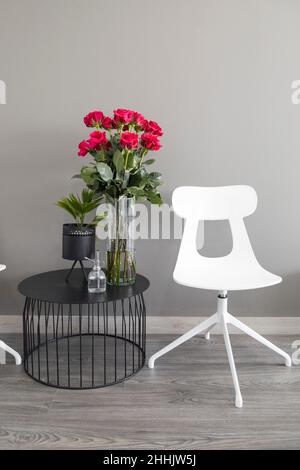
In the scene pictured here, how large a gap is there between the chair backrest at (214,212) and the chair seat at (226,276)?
0.04 metres

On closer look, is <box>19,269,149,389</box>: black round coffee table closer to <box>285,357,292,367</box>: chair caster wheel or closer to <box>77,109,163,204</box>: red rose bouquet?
<box>77,109,163,204</box>: red rose bouquet

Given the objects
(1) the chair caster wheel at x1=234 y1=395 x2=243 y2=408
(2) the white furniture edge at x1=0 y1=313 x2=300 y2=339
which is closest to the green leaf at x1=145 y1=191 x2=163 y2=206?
(2) the white furniture edge at x1=0 y1=313 x2=300 y2=339

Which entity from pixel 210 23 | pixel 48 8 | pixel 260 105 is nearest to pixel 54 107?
pixel 48 8

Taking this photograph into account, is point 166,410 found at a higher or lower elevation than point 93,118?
lower

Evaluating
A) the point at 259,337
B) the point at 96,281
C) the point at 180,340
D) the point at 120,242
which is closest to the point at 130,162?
the point at 120,242

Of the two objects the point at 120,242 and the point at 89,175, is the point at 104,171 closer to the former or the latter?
the point at 89,175

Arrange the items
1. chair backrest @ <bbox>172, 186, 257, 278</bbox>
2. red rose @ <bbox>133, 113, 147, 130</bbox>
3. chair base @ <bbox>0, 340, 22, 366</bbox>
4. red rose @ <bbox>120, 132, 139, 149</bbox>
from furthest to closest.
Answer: chair backrest @ <bbox>172, 186, 257, 278</bbox> < chair base @ <bbox>0, 340, 22, 366</bbox> < red rose @ <bbox>133, 113, 147, 130</bbox> < red rose @ <bbox>120, 132, 139, 149</bbox>

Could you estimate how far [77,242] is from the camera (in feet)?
6.49

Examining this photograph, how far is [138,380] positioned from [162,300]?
656 millimetres

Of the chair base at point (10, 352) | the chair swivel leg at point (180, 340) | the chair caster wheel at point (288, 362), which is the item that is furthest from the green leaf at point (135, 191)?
the chair caster wheel at point (288, 362)

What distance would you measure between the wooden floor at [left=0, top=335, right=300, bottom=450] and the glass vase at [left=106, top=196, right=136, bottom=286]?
486 millimetres

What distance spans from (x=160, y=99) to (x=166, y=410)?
1.63 meters

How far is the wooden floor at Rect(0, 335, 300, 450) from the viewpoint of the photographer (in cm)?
150

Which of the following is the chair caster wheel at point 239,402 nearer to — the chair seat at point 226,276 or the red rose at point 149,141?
the chair seat at point 226,276
